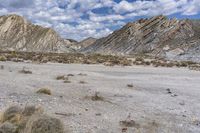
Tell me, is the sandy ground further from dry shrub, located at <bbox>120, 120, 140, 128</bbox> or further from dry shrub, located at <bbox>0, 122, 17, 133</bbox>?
dry shrub, located at <bbox>0, 122, 17, 133</bbox>

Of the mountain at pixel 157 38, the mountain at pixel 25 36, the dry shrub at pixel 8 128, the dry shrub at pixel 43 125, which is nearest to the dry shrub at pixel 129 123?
the dry shrub at pixel 43 125

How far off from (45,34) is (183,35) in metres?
58.7

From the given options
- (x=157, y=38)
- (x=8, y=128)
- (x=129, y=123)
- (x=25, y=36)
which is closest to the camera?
(x=8, y=128)

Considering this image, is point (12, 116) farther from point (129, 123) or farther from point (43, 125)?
point (129, 123)

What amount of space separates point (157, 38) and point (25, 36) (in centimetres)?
5522

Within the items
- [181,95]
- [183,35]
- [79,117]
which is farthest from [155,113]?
[183,35]

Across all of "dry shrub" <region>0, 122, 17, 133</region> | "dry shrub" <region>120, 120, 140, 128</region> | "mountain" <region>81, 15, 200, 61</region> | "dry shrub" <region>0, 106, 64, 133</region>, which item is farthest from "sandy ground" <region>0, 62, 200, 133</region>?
"mountain" <region>81, 15, 200, 61</region>

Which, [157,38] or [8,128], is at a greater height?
[157,38]

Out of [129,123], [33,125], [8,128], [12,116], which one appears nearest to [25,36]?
[129,123]

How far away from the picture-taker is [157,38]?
Answer: 116312 millimetres

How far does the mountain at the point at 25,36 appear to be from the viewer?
5748 inches

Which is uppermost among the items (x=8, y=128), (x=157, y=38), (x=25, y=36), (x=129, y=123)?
(x=157, y=38)

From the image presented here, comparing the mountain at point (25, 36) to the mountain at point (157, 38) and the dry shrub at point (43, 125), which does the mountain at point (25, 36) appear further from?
the dry shrub at point (43, 125)

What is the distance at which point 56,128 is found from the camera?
26.4ft
